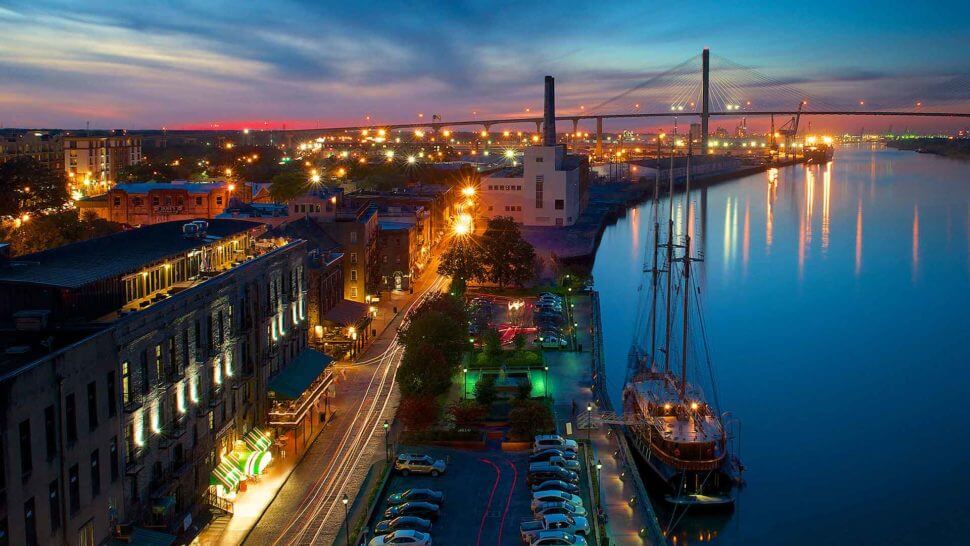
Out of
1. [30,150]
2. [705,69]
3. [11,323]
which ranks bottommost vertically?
[11,323]

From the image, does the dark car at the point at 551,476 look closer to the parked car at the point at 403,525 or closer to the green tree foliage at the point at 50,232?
the parked car at the point at 403,525

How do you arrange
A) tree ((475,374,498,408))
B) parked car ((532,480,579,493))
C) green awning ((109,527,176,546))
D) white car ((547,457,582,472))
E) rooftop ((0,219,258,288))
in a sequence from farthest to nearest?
1. tree ((475,374,498,408))
2. white car ((547,457,582,472))
3. parked car ((532,480,579,493))
4. rooftop ((0,219,258,288))
5. green awning ((109,527,176,546))

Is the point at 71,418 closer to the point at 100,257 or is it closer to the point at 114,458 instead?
the point at 114,458

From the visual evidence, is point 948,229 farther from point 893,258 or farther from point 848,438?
point 848,438

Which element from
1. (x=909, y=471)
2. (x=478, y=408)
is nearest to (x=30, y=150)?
(x=478, y=408)

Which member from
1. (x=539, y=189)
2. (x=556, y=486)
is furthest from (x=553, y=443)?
(x=539, y=189)

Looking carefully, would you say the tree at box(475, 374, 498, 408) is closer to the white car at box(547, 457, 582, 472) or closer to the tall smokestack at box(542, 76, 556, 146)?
the white car at box(547, 457, 582, 472)

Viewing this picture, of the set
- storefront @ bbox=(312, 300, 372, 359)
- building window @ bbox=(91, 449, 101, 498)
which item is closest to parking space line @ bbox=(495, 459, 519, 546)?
building window @ bbox=(91, 449, 101, 498)
